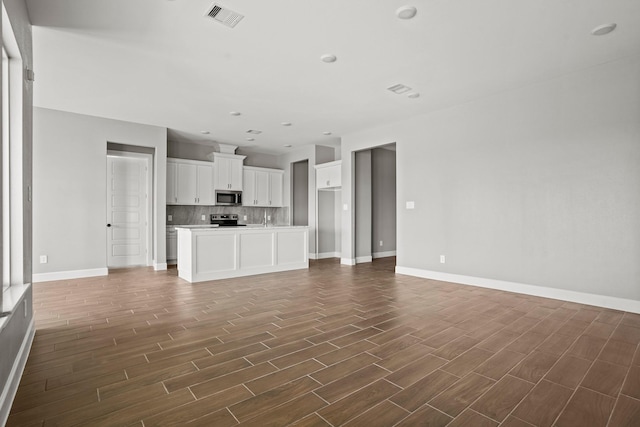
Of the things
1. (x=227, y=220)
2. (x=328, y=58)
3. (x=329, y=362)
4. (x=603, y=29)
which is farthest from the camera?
(x=227, y=220)

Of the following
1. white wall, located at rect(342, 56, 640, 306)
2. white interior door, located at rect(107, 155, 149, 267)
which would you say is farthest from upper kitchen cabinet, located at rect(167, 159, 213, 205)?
white wall, located at rect(342, 56, 640, 306)

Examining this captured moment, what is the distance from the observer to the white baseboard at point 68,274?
219 inches

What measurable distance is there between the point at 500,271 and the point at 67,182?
24.2ft

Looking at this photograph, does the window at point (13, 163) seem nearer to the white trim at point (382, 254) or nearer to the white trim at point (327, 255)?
the white trim at point (327, 255)

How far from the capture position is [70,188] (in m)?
5.89

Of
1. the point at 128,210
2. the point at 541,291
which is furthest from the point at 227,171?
the point at 541,291

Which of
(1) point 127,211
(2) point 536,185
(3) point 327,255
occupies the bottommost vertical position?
(3) point 327,255

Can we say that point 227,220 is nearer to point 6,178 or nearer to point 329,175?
point 329,175

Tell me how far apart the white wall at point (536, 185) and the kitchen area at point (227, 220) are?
8.14 ft

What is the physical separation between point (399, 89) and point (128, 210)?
6.07m

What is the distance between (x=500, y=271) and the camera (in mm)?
4879

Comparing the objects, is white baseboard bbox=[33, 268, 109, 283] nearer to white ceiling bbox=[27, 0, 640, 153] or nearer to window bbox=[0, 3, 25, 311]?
white ceiling bbox=[27, 0, 640, 153]

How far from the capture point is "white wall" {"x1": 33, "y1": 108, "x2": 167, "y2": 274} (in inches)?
222

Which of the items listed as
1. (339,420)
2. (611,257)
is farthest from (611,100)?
(339,420)
